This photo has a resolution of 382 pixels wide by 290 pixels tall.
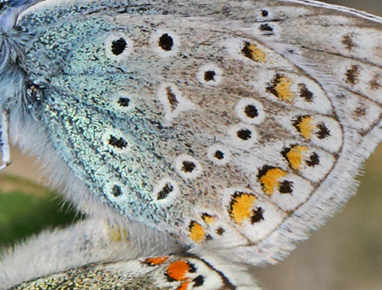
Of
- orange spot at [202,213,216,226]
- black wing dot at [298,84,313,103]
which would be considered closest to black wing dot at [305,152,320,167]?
black wing dot at [298,84,313,103]

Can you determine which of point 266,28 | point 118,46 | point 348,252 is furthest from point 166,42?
point 348,252

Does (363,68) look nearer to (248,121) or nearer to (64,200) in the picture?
(248,121)

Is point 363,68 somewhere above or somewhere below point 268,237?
above

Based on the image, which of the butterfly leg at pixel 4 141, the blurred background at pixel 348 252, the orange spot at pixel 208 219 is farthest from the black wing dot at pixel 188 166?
the blurred background at pixel 348 252

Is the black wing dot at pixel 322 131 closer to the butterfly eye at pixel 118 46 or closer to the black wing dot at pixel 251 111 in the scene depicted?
the black wing dot at pixel 251 111

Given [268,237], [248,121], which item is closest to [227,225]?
[268,237]

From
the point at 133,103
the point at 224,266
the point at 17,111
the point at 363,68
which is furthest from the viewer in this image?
the point at 17,111

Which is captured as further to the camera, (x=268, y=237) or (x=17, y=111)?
(x=17, y=111)

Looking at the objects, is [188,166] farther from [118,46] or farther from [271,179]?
[118,46]
